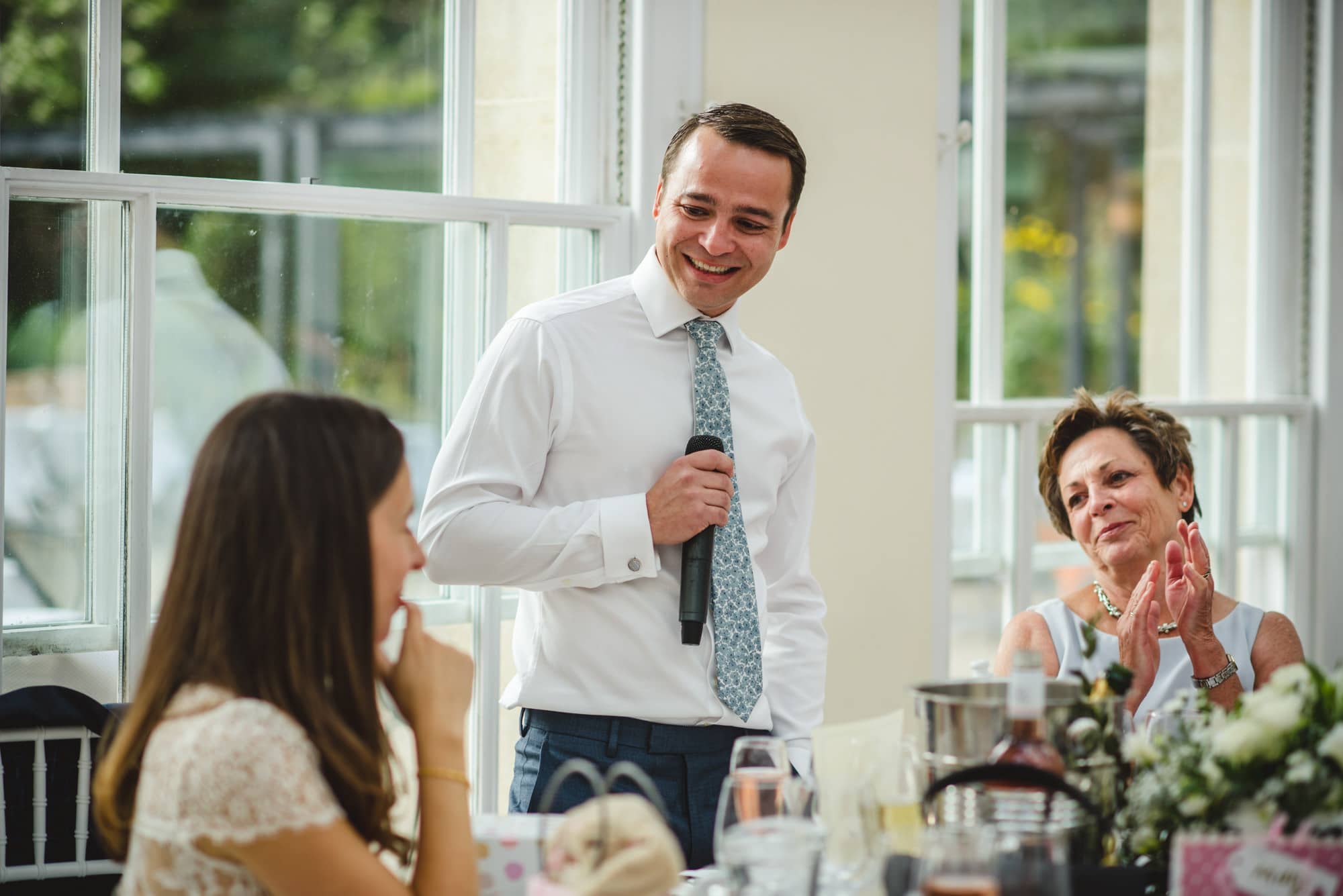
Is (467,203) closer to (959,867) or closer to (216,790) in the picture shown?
(216,790)

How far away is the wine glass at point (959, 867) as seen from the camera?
1.07 metres

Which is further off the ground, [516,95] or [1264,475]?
[516,95]

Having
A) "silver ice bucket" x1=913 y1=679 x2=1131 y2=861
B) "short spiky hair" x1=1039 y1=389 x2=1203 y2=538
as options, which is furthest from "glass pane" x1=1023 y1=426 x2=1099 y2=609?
"silver ice bucket" x1=913 y1=679 x2=1131 y2=861

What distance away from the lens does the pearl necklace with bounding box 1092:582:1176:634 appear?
2.41 metres

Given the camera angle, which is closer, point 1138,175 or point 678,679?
point 678,679

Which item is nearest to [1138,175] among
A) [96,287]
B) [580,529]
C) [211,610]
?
[580,529]

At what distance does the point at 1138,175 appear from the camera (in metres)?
3.81

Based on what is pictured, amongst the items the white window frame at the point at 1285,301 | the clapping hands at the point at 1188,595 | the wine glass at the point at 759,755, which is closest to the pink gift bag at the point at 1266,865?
the wine glass at the point at 759,755

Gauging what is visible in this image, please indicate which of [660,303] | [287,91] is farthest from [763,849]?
[287,91]

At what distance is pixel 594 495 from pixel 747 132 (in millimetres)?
628

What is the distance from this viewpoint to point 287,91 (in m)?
2.50

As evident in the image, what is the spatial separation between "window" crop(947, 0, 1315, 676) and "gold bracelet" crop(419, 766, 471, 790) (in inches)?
93.7

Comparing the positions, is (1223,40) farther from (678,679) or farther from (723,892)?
(723,892)

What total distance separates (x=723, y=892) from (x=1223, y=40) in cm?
328
